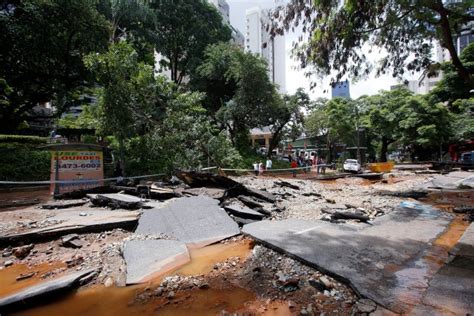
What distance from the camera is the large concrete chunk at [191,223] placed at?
5.46m

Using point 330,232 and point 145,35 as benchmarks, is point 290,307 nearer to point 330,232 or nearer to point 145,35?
point 330,232

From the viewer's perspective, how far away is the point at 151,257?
14.3 feet

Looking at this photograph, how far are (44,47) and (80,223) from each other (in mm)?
12593

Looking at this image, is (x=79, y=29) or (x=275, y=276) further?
(x=79, y=29)

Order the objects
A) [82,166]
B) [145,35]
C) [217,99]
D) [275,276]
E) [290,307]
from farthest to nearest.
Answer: [217,99]
[145,35]
[82,166]
[275,276]
[290,307]

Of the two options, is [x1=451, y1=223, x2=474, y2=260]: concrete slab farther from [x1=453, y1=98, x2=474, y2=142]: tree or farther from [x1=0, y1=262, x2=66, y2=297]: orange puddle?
[x1=453, y1=98, x2=474, y2=142]: tree

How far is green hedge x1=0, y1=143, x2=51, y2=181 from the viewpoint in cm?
1333

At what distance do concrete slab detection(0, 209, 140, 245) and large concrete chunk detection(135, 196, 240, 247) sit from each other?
368 millimetres

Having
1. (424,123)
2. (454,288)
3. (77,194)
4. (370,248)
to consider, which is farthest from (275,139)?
(454,288)

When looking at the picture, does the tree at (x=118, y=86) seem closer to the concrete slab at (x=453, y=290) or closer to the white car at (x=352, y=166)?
the concrete slab at (x=453, y=290)

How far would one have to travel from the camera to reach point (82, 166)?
9.52 meters

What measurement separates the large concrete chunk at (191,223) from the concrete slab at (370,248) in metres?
0.58

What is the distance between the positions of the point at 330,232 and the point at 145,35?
73.4 ft

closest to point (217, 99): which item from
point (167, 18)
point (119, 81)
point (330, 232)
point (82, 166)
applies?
point (167, 18)
